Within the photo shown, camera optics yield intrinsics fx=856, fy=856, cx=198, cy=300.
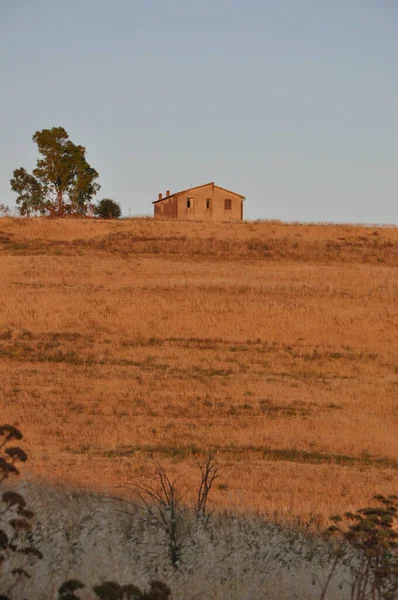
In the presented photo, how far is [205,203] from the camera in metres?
77.6

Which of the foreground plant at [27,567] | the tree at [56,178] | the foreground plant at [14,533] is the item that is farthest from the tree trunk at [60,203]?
the foreground plant at [27,567]

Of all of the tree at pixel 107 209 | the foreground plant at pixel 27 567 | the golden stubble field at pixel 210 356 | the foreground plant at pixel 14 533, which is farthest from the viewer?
the tree at pixel 107 209

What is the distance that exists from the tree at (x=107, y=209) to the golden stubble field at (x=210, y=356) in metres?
16.1

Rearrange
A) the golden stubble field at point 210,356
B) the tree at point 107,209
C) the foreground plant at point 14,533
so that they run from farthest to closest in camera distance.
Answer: the tree at point 107,209
the golden stubble field at point 210,356
the foreground plant at point 14,533

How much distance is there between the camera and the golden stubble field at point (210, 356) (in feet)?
54.0

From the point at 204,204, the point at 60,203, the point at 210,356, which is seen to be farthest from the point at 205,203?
the point at 210,356

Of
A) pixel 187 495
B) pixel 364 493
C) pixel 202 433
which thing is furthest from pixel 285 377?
pixel 187 495

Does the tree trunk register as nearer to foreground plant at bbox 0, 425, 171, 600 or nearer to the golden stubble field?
the golden stubble field

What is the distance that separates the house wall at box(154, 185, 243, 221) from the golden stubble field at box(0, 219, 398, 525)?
953 inches

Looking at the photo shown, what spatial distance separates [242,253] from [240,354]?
15221 millimetres

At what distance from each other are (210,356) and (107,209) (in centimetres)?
3918

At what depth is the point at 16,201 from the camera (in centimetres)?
6906

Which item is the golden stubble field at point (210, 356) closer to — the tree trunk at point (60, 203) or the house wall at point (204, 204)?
the tree trunk at point (60, 203)

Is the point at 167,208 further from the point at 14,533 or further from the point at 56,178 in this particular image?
the point at 14,533
